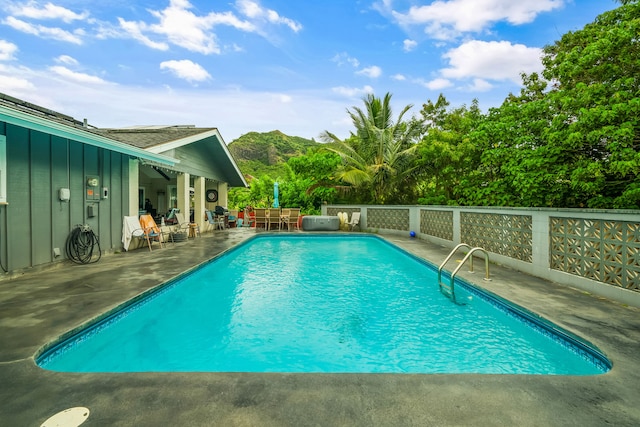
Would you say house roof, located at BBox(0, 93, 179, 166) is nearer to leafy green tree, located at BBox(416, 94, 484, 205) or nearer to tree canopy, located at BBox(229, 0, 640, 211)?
tree canopy, located at BBox(229, 0, 640, 211)

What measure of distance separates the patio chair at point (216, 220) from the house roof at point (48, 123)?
602 centimetres

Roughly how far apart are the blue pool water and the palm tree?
29.3 feet

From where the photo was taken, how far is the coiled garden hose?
6355mm

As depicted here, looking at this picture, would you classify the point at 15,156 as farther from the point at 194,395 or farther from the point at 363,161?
the point at 363,161

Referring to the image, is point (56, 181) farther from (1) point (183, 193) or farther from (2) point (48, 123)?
(1) point (183, 193)

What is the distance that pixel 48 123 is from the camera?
466 centimetres

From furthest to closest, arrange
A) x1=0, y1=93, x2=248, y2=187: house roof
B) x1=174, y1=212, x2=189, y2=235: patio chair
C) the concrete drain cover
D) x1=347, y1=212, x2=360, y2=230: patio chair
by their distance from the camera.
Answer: x1=347, y1=212, x2=360, y2=230: patio chair
x1=174, y1=212, x2=189, y2=235: patio chair
x1=0, y1=93, x2=248, y2=187: house roof
the concrete drain cover

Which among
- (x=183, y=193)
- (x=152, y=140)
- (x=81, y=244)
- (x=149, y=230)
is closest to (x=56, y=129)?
(x=81, y=244)

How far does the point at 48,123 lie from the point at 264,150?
35.8 meters

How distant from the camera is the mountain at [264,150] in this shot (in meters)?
36.7

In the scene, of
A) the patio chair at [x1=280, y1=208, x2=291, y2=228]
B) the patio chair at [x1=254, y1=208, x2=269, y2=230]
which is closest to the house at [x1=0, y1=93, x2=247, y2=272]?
the patio chair at [x1=254, y1=208, x2=269, y2=230]

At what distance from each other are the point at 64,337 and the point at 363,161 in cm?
1377

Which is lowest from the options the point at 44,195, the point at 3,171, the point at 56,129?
the point at 44,195

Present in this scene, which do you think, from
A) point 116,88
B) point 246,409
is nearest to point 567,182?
point 246,409
